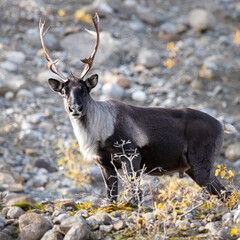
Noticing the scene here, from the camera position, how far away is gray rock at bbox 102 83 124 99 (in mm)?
11805

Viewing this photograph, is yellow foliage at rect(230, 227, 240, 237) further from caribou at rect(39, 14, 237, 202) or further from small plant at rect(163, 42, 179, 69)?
small plant at rect(163, 42, 179, 69)

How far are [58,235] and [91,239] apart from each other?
309 mm

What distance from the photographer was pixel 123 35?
1509cm

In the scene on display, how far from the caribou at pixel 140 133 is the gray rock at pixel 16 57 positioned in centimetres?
677

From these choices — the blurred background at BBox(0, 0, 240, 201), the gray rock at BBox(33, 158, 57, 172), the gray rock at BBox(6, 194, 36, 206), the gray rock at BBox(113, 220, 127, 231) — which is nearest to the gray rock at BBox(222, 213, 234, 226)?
the gray rock at BBox(113, 220, 127, 231)

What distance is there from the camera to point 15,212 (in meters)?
4.99

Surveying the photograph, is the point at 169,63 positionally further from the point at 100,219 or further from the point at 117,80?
the point at 100,219

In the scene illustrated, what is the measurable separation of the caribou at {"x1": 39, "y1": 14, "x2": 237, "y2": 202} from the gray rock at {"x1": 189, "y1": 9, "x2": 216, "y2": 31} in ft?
31.3

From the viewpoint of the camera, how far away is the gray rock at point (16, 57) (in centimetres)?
1296

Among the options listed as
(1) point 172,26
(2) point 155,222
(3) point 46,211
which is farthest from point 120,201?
(1) point 172,26

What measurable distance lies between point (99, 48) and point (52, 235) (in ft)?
31.6

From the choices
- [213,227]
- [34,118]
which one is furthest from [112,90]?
[213,227]

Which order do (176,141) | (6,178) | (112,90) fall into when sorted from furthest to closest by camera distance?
1. (112,90)
2. (6,178)
3. (176,141)

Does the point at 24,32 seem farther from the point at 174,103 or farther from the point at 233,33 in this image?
the point at 233,33
